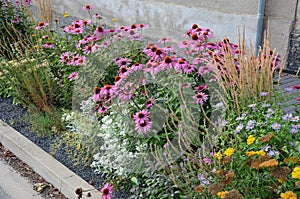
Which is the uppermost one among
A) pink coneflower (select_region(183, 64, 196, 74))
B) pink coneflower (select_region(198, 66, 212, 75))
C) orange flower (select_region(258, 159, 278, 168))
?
pink coneflower (select_region(183, 64, 196, 74))

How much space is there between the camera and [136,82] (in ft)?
10.9

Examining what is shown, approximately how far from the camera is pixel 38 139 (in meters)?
4.03

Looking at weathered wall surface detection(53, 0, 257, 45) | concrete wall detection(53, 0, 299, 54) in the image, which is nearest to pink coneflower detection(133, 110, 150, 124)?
concrete wall detection(53, 0, 299, 54)

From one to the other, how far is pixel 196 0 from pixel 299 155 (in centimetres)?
514

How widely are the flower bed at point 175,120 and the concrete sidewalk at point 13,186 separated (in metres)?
0.44

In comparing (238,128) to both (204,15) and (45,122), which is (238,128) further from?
(204,15)

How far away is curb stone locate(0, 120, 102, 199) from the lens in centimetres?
321

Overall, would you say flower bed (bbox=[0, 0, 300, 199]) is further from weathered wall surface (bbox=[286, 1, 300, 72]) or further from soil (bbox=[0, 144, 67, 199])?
weathered wall surface (bbox=[286, 1, 300, 72])

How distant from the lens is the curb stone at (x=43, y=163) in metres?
3.21

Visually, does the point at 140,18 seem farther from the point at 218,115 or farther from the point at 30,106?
the point at 218,115

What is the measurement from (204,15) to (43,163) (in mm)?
4427

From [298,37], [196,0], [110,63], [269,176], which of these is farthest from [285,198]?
[196,0]

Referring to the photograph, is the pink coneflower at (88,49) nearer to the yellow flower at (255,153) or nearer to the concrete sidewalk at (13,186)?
the concrete sidewalk at (13,186)

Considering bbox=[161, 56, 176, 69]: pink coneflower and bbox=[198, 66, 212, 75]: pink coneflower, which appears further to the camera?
bbox=[198, 66, 212, 75]: pink coneflower
